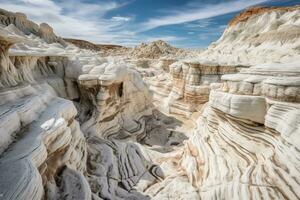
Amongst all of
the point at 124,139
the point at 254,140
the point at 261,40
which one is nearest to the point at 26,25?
the point at 124,139

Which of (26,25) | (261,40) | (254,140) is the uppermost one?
(26,25)

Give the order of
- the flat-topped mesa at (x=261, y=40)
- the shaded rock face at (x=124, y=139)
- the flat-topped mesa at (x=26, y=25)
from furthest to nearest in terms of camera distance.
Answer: the flat-topped mesa at (x=26, y=25) → the flat-topped mesa at (x=261, y=40) → the shaded rock face at (x=124, y=139)

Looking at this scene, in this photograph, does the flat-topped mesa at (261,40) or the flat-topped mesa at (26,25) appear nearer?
the flat-topped mesa at (261,40)

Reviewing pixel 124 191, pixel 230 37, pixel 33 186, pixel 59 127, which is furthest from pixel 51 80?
pixel 230 37

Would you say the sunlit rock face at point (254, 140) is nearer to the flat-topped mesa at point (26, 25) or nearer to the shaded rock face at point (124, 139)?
the shaded rock face at point (124, 139)

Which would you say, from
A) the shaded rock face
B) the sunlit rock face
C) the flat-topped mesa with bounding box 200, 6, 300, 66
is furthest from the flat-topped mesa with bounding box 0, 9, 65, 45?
the sunlit rock face

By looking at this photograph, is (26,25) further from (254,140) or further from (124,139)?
(254,140)

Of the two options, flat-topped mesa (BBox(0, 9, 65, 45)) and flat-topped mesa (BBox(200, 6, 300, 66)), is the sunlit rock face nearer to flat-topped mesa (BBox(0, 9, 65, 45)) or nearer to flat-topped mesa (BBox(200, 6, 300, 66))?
flat-topped mesa (BBox(200, 6, 300, 66))

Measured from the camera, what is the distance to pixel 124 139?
7.56 metres

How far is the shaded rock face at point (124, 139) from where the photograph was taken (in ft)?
9.87

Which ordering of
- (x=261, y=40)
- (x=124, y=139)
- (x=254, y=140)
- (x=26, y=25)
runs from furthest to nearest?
(x=261, y=40) < (x=26, y=25) < (x=124, y=139) < (x=254, y=140)

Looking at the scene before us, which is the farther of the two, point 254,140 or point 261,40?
point 261,40

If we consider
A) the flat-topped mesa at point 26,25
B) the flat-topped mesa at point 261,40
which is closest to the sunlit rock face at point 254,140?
the flat-topped mesa at point 261,40

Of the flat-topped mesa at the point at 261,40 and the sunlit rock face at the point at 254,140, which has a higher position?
the flat-topped mesa at the point at 261,40
